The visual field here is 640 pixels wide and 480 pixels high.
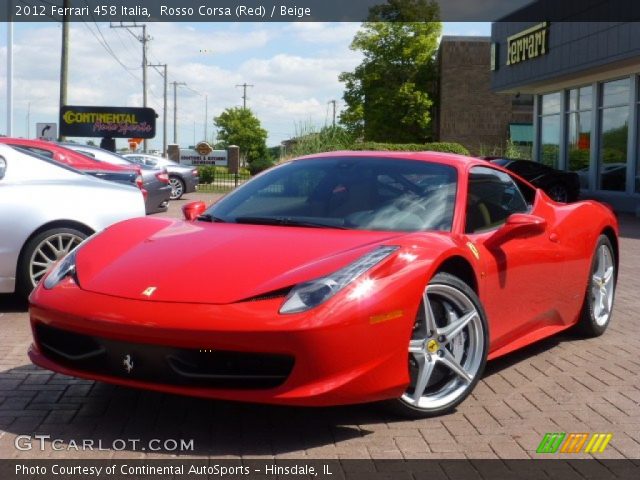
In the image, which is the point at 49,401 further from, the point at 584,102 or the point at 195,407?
the point at 584,102

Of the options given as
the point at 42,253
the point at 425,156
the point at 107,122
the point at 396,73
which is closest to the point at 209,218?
the point at 425,156

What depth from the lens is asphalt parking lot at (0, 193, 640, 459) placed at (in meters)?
3.85

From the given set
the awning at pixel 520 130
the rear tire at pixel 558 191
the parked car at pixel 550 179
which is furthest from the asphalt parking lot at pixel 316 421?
the awning at pixel 520 130

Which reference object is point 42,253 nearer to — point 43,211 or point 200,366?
point 43,211

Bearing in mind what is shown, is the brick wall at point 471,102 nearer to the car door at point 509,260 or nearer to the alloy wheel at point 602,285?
the alloy wheel at point 602,285

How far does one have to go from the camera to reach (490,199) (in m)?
5.31

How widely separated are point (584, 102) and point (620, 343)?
22.7 m

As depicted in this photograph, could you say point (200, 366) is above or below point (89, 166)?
below

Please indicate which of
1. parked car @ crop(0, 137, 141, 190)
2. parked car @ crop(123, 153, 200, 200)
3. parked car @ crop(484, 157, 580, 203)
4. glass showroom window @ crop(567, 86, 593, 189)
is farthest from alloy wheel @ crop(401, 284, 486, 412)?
glass showroom window @ crop(567, 86, 593, 189)

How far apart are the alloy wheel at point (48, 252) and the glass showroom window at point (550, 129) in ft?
81.6

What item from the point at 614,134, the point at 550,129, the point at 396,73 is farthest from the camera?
the point at 396,73

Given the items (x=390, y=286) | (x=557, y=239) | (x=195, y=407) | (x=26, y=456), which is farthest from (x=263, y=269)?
(x=557, y=239)

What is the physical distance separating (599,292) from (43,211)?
14.1 ft
